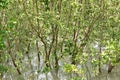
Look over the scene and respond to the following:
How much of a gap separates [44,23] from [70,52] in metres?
1.84

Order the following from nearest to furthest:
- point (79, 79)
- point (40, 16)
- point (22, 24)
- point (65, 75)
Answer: point (79, 79), point (40, 16), point (22, 24), point (65, 75)

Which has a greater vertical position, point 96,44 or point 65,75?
point 96,44

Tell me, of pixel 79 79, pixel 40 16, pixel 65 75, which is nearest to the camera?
pixel 79 79

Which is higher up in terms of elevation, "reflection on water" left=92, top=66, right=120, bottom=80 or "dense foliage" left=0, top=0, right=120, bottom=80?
"dense foliage" left=0, top=0, right=120, bottom=80

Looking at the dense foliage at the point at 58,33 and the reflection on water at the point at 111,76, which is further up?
the dense foliage at the point at 58,33

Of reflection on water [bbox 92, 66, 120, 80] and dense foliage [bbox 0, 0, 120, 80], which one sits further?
reflection on water [bbox 92, 66, 120, 80]

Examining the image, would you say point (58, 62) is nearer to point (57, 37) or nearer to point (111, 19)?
point (57, 37)

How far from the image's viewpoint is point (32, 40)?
13.8 metres

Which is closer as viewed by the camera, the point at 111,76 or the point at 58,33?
the point at 58,33

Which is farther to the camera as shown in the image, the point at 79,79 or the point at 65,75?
the point at 65,75

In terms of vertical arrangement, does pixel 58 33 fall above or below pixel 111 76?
above

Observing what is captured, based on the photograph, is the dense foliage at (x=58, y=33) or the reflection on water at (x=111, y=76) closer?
the dense foliage at (x=58, y=33)

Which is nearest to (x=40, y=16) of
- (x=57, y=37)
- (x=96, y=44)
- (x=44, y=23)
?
(x=44, y=23)

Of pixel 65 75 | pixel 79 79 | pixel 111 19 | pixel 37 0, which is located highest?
pixel 37 0
